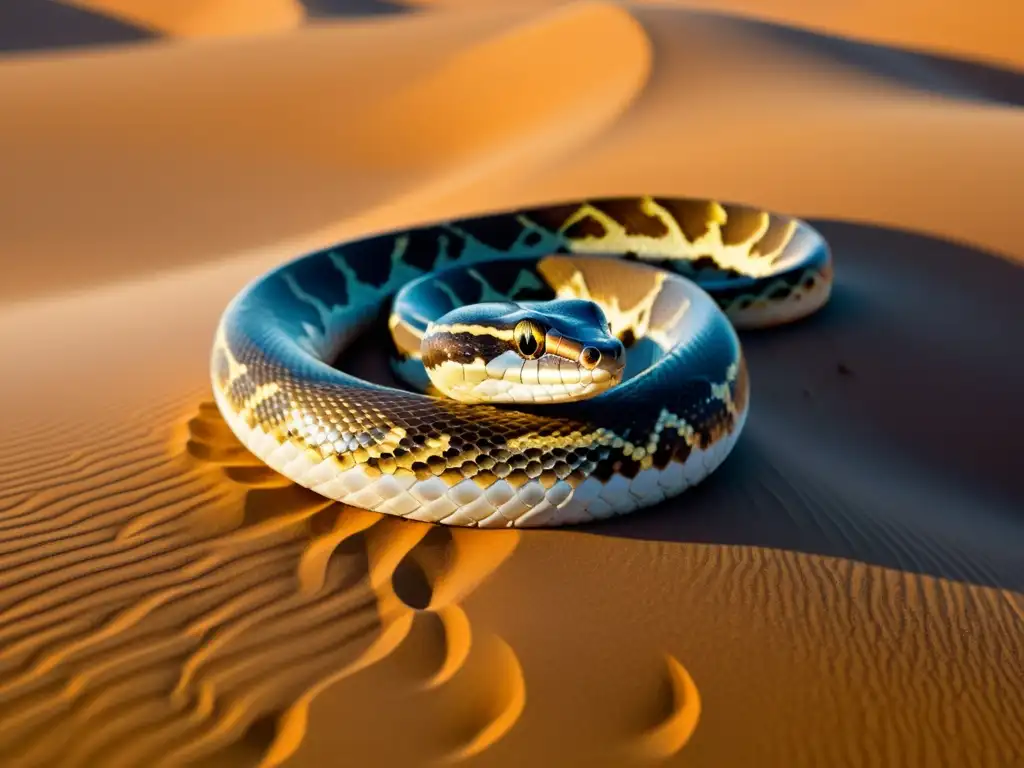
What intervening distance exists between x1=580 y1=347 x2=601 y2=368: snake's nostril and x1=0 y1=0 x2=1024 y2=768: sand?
31.0 inches

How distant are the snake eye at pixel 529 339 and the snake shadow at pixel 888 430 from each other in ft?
2.70

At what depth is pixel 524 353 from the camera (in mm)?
3541

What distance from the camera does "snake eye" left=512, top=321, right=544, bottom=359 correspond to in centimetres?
349

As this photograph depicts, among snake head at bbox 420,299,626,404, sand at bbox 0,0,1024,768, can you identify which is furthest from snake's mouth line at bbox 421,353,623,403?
sand at bbox 0,0,1024,768

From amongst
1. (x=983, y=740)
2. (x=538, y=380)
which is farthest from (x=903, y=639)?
(x=538, y=380)

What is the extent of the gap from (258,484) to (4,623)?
126cm

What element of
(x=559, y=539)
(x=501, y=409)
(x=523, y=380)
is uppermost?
(x=523, y=380)

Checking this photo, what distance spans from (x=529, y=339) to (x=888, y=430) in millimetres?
3009

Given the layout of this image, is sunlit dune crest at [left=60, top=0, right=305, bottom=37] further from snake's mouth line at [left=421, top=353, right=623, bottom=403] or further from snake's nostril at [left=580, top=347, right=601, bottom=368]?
snake's nostril at [left=580, top=347, right=601, bottom=368]

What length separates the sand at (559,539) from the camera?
262cm

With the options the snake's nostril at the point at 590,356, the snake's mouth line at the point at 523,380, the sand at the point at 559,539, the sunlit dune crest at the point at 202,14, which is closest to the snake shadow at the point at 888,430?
the sand at the point at 559,539

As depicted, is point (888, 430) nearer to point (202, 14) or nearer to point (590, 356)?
point (590, 356)

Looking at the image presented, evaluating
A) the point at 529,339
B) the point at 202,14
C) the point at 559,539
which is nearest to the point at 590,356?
the point at 529,339

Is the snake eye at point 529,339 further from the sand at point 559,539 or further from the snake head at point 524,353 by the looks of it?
the sand at point 559,539
